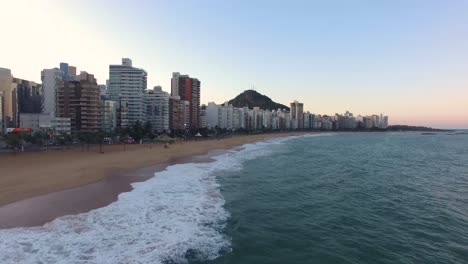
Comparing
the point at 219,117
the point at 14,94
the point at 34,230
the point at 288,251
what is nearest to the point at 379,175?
the point at 288,251

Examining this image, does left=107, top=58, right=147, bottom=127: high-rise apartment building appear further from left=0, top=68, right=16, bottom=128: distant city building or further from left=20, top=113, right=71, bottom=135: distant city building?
left=0, top=68, right=16, bottom=128: distant city building

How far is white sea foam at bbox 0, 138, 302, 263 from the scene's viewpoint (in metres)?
9.40

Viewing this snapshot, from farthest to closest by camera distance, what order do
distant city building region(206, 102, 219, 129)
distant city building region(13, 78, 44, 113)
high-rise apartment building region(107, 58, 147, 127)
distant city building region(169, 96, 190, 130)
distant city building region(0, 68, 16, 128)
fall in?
distant city building region(206, 102, 219, 129)
distant city building region(169, 96, 190, 130)
distant city building region(13, 78, 44, 113)
high-rise apartment building region(107, 58, 147, 127)
distant city building region(0, 68, 16, 128)

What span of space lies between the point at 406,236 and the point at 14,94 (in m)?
125

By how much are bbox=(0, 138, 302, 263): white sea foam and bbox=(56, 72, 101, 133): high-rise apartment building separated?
2803 inches

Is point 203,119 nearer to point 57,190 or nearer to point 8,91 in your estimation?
point 8,91

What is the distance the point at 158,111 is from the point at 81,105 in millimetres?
32355

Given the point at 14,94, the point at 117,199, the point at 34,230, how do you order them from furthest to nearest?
the point at 14,94 → the point at 117,199 → the point at 34,230

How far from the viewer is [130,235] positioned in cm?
1121

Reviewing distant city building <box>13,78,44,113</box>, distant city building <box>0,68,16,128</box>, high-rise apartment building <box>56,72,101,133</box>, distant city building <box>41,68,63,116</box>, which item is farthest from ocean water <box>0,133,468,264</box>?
distant city building <box>13,78,44,113</box>

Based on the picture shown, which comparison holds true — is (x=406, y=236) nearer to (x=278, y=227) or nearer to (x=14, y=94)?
(x=278, y=227)

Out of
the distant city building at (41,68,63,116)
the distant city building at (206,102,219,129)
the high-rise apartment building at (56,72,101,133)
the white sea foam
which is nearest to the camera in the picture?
the white sea foam

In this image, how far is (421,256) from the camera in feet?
32.4

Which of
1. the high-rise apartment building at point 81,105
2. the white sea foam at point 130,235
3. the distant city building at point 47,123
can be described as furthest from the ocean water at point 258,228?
the high-rise apartment building at point 81,105
